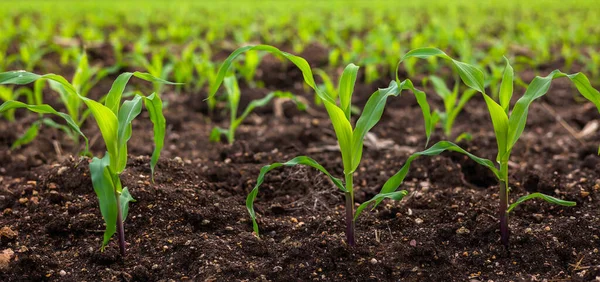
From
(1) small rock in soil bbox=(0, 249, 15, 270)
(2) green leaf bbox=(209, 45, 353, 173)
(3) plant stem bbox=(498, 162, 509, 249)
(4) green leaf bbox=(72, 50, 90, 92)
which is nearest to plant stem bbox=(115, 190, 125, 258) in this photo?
(1) small rock in soil bbox=(0, 249, 15, 270)

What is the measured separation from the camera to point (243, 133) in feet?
14.0

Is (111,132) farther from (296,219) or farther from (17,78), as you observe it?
(296,219)

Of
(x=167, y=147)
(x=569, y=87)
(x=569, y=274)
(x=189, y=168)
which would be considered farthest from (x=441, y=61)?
(x=569, y=274)

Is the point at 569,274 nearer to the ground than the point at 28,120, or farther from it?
farther from it

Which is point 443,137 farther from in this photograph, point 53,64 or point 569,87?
point 53,64

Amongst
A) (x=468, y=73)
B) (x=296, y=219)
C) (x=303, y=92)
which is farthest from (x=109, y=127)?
(x=303, y=92)

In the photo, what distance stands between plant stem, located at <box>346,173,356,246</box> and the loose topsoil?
0.15 feet

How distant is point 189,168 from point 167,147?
0.88 m

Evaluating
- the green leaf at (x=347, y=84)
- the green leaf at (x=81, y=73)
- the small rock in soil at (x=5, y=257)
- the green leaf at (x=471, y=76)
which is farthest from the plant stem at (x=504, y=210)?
the green leaf at (x=81, y=73)

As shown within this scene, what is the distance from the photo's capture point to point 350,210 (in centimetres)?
243

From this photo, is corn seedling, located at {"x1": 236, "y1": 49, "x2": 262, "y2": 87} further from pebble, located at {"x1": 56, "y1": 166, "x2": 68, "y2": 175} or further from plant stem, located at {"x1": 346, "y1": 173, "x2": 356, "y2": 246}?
plant stem, located at {"x1": 346, "y1": 173, "x2": 356, "y2": 246}

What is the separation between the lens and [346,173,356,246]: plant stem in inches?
93.4

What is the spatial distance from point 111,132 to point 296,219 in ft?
3.14

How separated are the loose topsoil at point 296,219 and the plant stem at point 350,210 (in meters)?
0.05
